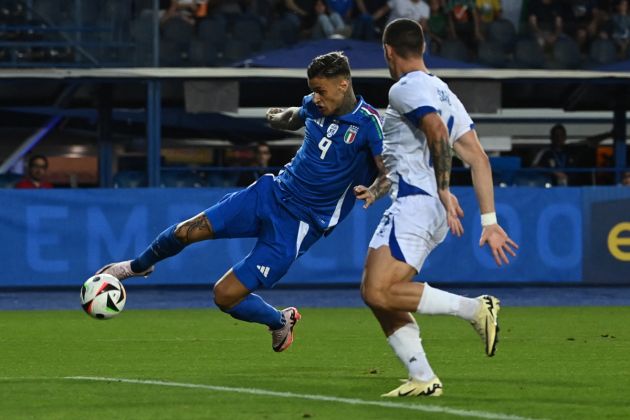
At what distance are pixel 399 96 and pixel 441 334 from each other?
5795 mm

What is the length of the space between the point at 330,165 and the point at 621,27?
17.3m

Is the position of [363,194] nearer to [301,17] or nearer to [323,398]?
[323,398]

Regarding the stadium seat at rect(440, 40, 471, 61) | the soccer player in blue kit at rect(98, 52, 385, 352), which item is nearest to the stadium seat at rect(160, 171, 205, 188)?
the stadium seat at rect(440, 40, 471, 61)

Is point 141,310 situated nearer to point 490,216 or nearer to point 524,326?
point 524,326

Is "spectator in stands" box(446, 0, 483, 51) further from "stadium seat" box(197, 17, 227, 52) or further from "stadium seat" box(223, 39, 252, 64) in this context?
"stadium seat" box(197, 17, 227, 52)

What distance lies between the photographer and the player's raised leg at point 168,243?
10.5 m

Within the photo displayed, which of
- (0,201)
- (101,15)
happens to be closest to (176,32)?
(101,15)

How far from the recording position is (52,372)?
1053 centimetres

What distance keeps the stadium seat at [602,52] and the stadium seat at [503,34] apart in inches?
53.3

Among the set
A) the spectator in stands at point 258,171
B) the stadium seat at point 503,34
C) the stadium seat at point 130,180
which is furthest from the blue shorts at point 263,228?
the stadium seat at point 503,34

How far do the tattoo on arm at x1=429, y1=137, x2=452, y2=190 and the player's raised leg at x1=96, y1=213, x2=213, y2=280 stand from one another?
2.48m

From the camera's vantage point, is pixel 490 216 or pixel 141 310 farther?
pixel 141 310

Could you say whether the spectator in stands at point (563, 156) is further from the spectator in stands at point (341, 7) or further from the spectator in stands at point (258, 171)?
the spectator in stands at point (258, 171)

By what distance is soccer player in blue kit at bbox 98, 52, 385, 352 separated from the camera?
10.3 m
